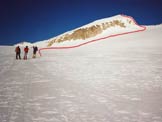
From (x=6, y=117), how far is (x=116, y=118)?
8.45 feet

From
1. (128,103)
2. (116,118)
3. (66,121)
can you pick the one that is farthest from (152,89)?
(66,121)

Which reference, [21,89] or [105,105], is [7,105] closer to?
[21,89]

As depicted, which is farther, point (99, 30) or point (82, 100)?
point (99, 30)

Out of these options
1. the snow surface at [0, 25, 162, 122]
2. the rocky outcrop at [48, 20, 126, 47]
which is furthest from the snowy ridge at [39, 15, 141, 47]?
the snow surface at [0, 25, 162, 122]

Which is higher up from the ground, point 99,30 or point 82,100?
point 99,30

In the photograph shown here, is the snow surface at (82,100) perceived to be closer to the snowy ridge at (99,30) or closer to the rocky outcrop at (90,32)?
the snowy ridge at (99,30)

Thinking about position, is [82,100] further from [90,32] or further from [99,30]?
[99,30]

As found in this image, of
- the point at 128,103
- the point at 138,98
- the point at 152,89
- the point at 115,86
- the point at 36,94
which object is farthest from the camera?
the point at 115,86

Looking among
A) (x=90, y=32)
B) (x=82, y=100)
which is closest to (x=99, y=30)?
(x=90, y=32)

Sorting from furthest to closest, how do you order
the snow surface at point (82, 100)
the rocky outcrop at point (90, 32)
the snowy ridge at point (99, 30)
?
the rocky outcrop at point (90, 32)
the snowy ridge at point (99, 30)
the snow surface at point (82, 100)

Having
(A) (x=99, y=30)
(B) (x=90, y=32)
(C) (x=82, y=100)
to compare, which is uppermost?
(A) (x=99, y=30)

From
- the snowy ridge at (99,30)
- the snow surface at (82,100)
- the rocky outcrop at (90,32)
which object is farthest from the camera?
the rocky outcrop at (90,32)

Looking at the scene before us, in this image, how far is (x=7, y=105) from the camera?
6930 millimetres

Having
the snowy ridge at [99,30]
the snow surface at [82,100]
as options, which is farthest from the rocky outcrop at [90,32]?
the snow surface at [82,100]
